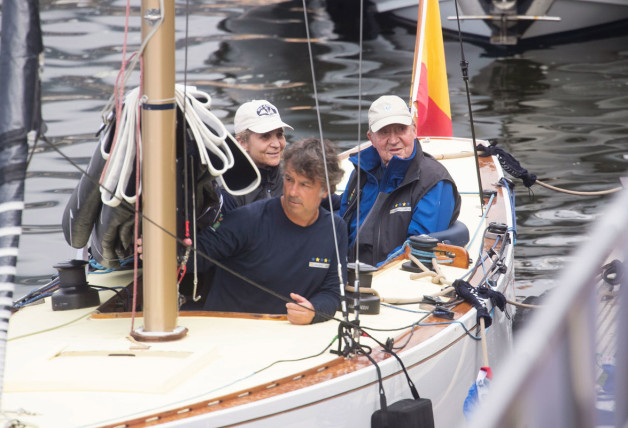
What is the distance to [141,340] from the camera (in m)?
3.14

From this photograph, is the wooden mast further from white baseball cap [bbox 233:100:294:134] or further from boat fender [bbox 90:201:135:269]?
white baseball cap [bbox 233:100:294:134]

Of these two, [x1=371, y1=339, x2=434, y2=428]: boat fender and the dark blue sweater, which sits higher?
the dark blue sweater

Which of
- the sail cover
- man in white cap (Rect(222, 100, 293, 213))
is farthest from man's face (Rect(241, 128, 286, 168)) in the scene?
the sail cover

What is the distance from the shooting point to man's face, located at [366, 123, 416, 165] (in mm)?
4758

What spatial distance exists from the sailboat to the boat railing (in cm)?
143

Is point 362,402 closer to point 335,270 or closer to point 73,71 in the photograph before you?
point 335,270

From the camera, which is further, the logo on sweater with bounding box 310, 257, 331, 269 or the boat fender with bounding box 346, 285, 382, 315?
the boat fender with bounding box 346, 285, 382, 315

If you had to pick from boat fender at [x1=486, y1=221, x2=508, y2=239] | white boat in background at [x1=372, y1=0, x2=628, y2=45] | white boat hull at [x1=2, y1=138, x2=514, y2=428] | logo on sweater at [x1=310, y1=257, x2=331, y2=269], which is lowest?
white boat hull at [x1=2, y1=138, x2=514, y2=428]

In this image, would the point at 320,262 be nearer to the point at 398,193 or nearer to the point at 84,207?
the point at 84,207

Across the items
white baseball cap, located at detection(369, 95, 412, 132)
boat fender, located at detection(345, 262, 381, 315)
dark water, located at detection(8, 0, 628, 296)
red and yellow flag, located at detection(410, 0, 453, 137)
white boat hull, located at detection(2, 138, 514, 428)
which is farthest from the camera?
dark water, located at detection(8, 0, 628, 296)

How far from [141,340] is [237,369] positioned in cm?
35

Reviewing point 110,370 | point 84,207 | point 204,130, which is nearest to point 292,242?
point 204,130

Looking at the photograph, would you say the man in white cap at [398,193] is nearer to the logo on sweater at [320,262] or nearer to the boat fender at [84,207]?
the logo on sweater at [320,262]

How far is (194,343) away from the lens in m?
3.21
